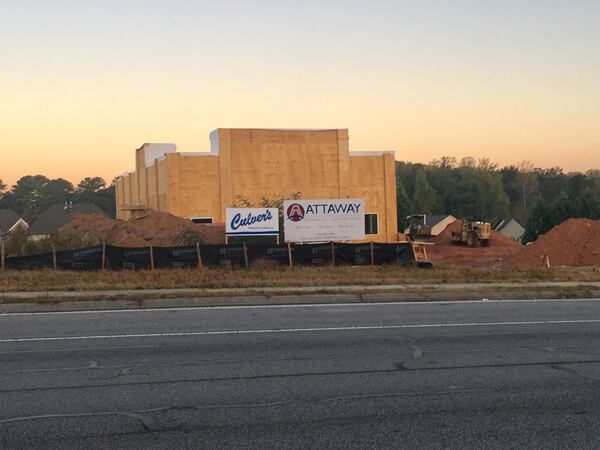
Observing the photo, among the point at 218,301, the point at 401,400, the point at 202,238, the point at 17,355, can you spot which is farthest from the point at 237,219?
the point at 401,400

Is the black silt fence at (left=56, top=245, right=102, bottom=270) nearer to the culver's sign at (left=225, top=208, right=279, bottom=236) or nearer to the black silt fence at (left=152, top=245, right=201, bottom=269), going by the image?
the black silt fence at (left=152, top=245, right=201, bottom=269)

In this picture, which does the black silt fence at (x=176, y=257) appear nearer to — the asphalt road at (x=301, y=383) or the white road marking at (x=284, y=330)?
the asphalt road at (x=301, y=383)

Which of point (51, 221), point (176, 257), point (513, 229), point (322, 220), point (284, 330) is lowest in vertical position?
point (284, 330)

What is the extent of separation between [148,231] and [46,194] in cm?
11068

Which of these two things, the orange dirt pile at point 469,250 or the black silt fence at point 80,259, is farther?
the orange dirt pile at point 469,250

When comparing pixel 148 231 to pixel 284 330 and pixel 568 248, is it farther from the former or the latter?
pixel 568 248

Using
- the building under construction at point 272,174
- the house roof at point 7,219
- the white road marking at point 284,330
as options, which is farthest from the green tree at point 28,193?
the white road marking at point 284,330

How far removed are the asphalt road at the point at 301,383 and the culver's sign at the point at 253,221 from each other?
13710mm

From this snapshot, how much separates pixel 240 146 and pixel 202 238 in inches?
394

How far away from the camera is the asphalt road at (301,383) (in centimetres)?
581

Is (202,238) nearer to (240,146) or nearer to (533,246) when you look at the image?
(240,146)

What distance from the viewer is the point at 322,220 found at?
26.5 m

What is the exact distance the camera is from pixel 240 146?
123ft

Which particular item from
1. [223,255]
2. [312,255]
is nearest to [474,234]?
[312,255]
